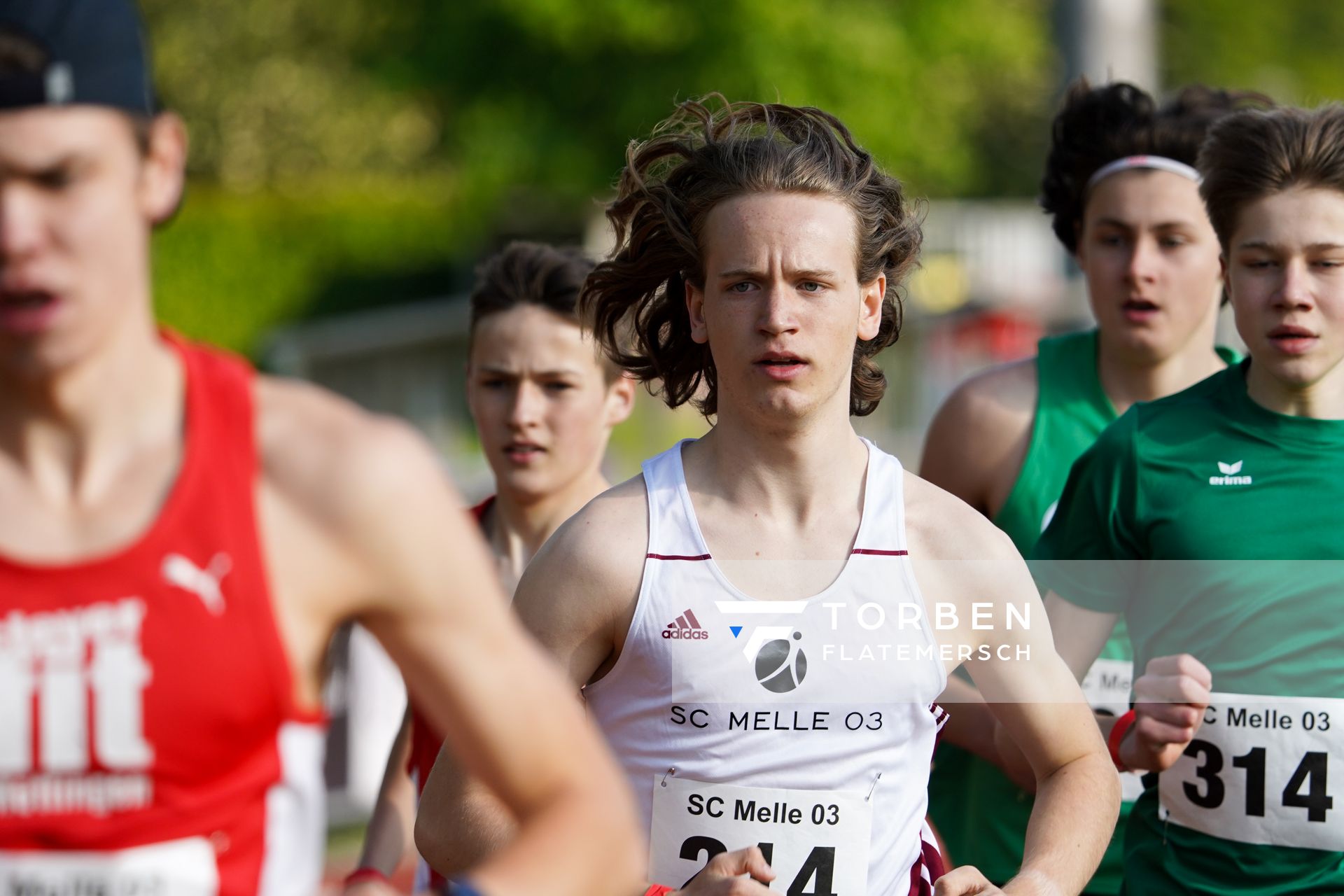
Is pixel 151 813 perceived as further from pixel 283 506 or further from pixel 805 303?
pixel 805 303

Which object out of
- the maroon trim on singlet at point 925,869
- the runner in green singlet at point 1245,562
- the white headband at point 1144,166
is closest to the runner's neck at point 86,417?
the maroon trim on singlet at point 925,869

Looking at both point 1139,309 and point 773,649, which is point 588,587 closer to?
point 773,649

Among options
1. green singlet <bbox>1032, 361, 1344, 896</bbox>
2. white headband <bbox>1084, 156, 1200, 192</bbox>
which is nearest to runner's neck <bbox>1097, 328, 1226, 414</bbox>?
white headband <bbox>1084, 156, 1200, 192</bbox>

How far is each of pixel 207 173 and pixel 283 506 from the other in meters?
29.6

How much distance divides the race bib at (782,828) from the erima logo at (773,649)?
0.19m

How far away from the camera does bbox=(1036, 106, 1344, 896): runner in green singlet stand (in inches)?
134

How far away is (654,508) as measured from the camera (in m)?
3.10

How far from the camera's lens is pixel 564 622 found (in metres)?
2.98

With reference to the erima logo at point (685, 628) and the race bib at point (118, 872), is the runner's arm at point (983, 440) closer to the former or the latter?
the erima logo at point (685, 628)

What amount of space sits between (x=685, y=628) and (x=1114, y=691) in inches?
65.0

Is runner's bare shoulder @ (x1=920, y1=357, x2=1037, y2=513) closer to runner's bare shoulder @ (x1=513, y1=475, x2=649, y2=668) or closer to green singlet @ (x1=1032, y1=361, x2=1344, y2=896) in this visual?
green singlet @ (x1=1032, y1=361, x2=1344, y2=896)

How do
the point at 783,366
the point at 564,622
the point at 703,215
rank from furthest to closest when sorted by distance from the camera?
the point at 703,215 < the point at 783,366 < the point at 564,622

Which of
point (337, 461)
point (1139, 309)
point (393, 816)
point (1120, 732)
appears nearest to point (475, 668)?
point (337, 461)

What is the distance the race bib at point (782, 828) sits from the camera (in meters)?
2.97
